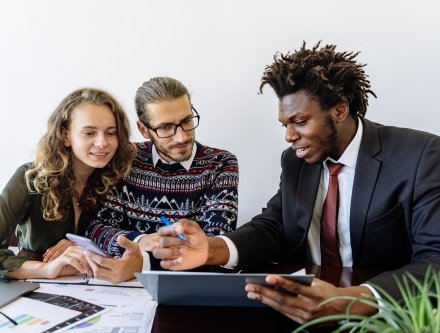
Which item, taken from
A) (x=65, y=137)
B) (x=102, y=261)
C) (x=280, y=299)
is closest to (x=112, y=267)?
(x=102, y=261)

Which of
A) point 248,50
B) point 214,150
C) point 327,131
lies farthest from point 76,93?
point 327,131

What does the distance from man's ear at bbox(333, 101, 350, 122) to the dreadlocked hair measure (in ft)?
0.05

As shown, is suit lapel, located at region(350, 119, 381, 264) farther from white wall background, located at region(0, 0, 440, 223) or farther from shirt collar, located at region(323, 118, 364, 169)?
white wall background, located at region(0, 0, 440, 223)

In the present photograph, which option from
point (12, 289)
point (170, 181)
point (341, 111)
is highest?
point (341, 111)

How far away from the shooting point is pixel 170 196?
1.86 meters

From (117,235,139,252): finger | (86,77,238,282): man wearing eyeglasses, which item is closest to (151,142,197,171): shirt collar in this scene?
(86,77,238,282): man wearing eyeglasses

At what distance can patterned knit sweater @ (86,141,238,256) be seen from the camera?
181 centimetres

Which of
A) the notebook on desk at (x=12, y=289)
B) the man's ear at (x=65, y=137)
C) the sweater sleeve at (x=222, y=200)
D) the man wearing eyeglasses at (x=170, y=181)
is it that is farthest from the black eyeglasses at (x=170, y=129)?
the notebook on desk at (x=12, y=289)

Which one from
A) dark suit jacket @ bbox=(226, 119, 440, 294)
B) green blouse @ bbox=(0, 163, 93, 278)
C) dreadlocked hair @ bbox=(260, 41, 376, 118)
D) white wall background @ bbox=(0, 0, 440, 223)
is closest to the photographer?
dark suit jacket @ bbox=(226, 119, 440, 294)

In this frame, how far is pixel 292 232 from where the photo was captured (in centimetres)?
169

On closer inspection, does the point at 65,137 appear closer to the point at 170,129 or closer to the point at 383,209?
the point at 170,129

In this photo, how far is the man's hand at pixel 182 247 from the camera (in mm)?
1230

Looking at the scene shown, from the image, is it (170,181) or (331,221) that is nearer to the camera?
(331,221)

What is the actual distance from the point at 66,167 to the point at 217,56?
2.93 ft
